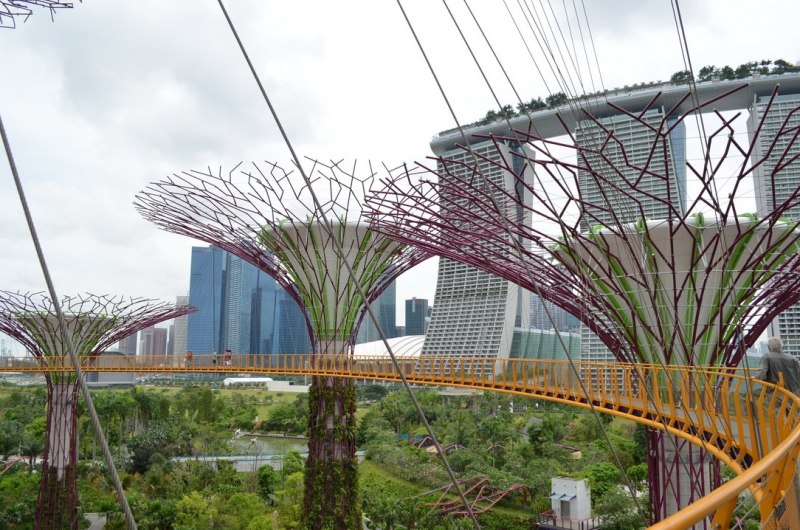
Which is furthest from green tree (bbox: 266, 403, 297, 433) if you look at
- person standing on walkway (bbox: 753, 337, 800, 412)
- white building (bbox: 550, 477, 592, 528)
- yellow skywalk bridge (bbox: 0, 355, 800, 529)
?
person standing on walkway (bbox: 753, 337, 800, 412)

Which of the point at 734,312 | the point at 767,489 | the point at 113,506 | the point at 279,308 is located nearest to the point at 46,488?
the point at 113,506

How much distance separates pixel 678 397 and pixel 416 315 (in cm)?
9721

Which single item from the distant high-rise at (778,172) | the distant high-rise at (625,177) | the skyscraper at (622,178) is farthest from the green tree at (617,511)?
the skyscraper at (622,178)

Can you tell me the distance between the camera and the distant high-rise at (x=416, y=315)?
339 ft

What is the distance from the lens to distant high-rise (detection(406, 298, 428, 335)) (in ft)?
339

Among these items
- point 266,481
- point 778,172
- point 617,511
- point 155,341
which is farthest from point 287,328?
point 778,172

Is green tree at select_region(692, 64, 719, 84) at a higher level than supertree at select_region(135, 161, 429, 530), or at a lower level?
higher

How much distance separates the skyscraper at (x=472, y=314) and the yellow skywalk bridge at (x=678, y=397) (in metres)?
32.8

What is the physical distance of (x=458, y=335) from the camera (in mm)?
51500

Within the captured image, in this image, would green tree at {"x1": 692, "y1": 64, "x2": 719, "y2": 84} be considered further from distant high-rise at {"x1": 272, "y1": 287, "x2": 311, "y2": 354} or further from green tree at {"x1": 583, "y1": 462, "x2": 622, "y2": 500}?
distant high-rise at {"x1": 272, "y1": 287, "x2": 311, "y2": 354}

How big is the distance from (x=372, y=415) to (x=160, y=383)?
48.3 meters

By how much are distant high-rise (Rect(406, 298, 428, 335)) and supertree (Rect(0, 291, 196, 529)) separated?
8331cm

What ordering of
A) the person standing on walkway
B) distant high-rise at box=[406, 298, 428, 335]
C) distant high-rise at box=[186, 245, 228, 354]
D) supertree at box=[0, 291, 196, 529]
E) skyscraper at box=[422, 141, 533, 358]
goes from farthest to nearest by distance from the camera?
distant high-rise at box=[406, 298, 428, 335]
distant high-rise at box=[186, 245, 228, 354]
skyscraper at box=[422, 141, 533, 358]
supertree at box=[0, 291, 196, 529]
the person standing on walkway

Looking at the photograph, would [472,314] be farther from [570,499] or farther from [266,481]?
[570,499]
